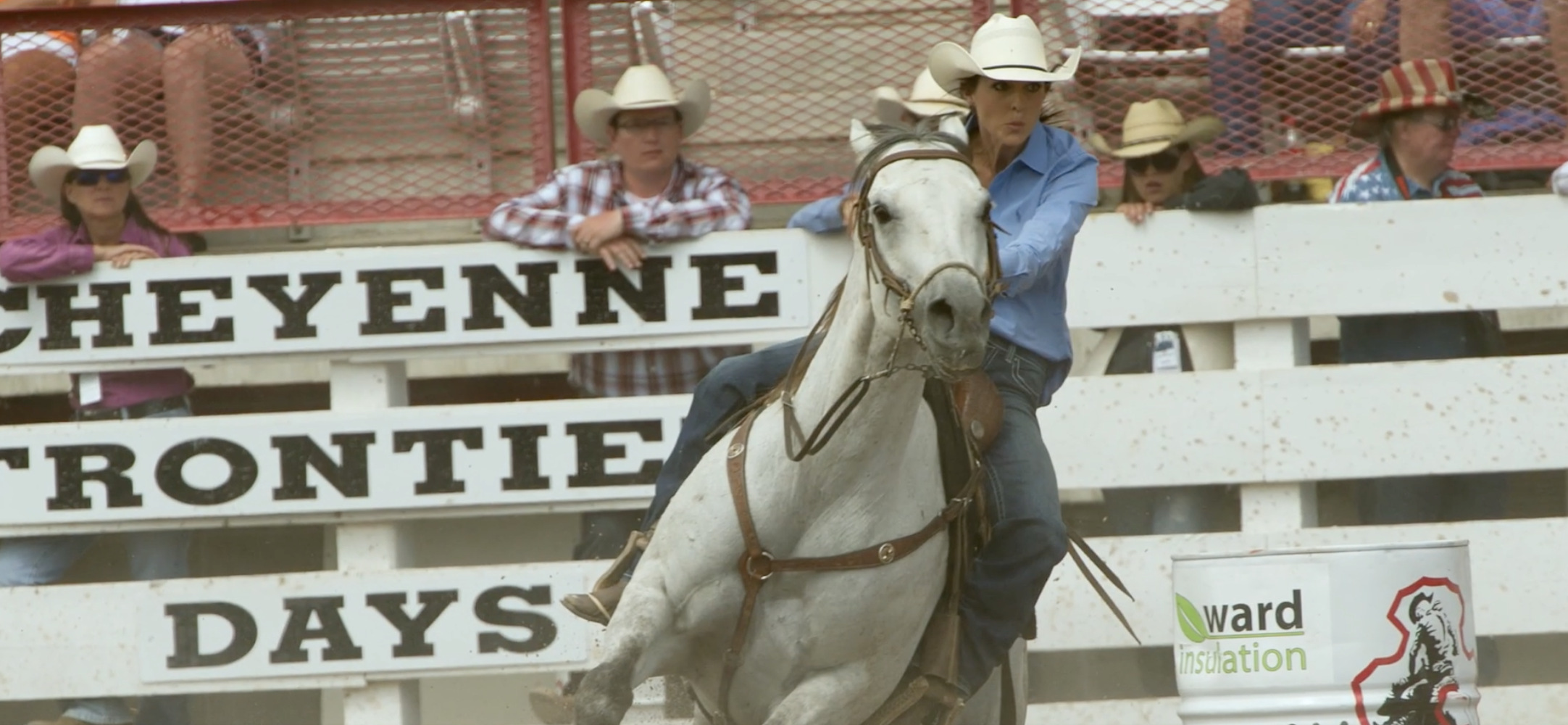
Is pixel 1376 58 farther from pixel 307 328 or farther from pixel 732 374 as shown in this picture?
pixel 307 328

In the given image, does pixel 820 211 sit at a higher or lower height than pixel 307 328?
higher

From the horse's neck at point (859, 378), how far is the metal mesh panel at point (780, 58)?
3053 mm

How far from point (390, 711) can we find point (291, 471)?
3.19 ft

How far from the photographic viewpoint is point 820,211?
7.07m

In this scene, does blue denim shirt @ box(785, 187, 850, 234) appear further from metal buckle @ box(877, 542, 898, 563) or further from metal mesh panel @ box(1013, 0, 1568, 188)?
metal buckle @ box(877, 542, 898, 563)

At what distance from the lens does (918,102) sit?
7215 millimetres

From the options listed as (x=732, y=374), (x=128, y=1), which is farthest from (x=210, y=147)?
(x=732, y=374)

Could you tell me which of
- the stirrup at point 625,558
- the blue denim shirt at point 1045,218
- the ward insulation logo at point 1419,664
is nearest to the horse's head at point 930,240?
the blue denim shirt at point 1045,218

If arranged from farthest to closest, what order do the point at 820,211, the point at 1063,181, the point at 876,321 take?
the point at 820,211, the point at 1063,181, the point at 876,321

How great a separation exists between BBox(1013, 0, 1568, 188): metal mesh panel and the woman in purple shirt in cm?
348

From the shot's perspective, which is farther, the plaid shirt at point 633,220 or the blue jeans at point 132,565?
A: the blue jeans at point 132,565

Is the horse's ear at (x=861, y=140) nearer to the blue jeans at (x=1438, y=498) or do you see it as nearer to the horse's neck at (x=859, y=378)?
the horse's neck at (x=859, y=378)

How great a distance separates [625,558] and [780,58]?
3.00 metres

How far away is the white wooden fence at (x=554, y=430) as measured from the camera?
7.22 meters
